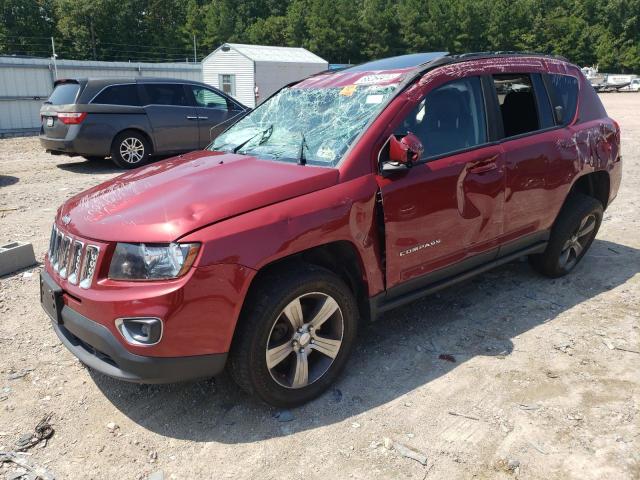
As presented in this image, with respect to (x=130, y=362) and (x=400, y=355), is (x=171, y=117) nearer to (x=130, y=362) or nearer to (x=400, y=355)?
(x=400, y=355)

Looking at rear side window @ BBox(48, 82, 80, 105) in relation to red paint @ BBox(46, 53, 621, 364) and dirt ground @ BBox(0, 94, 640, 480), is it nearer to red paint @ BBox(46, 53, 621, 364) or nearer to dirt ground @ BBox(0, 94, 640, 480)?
dirt ground @ BBox(0, 94, 640, 480)

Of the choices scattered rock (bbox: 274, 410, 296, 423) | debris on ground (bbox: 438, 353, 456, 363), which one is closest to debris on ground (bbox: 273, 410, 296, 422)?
scattered rock (bbox: 274, 410, 296, 423)

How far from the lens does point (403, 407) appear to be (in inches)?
120

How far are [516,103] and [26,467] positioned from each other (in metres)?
3.93

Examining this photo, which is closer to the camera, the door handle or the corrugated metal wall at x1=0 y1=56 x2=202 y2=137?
the door handle

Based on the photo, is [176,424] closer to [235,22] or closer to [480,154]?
[480,154]

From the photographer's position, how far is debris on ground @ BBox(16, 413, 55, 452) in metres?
2.78

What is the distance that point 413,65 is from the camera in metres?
3.63

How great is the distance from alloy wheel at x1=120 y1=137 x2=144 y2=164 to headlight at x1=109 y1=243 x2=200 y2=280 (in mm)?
8125

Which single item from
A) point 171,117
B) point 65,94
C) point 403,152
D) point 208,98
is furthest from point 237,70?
point 403,152

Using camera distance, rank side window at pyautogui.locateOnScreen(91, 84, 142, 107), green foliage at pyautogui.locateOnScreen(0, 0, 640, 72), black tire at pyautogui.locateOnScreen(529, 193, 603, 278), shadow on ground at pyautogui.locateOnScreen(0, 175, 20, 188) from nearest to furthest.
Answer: black tire at pyautogui.locateOnScreen(529, 193, 603, 278) → shadow on ground at pyautogui.locateOnScreen(0, 175, 20, 188) → side window at pyautogui.locateOnScreen(91, 84, 142, 107) → green foliage at pyautogui.locateOnScreen(0, 0, 640, 72)

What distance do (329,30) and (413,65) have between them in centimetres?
6016

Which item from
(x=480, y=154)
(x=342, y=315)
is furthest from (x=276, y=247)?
(x=480, y=154)

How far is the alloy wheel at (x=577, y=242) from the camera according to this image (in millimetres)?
4680
